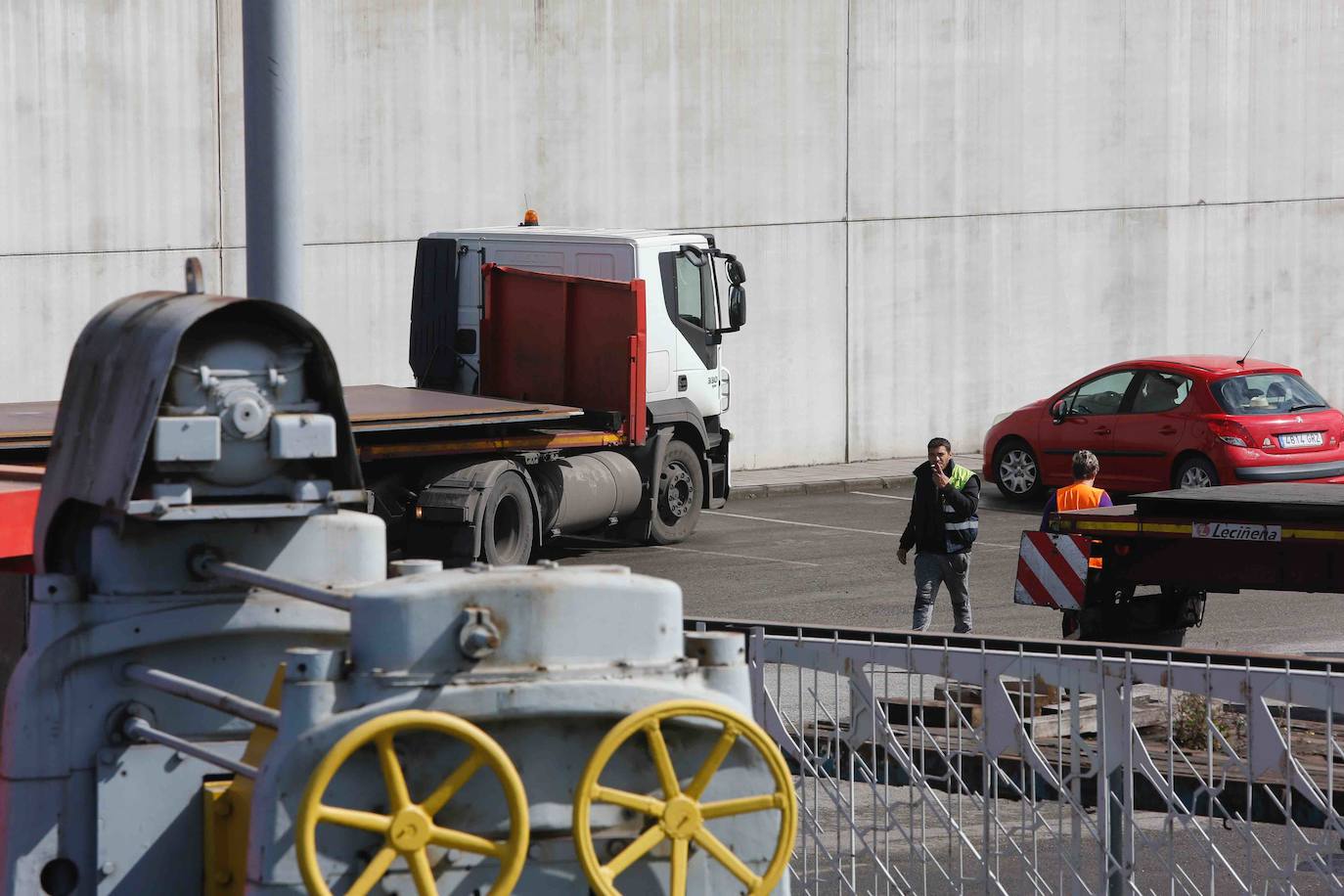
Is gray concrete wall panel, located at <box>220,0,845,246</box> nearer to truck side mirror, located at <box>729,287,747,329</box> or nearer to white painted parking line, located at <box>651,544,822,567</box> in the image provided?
truck side mirror, located at <box>729,287,747,329</box>

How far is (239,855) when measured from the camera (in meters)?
4.31

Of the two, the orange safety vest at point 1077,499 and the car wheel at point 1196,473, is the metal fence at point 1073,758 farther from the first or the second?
the car wheel at point 1196,473

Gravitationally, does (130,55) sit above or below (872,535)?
above

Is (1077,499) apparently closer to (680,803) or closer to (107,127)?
(680,803)

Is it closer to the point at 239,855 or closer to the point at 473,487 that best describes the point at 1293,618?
the point at 473,487

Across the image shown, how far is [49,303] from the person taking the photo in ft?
64.6

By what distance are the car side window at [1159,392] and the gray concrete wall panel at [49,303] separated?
31.1 feet

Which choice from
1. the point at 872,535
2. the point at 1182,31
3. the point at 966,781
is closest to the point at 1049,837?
the point at 966,781

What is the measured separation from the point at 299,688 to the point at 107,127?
1752 centimetres

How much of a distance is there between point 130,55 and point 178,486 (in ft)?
55.8

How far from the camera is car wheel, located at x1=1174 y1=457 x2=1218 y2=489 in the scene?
19547 millimetres

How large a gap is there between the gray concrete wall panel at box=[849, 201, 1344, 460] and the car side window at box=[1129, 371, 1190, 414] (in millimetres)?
5174

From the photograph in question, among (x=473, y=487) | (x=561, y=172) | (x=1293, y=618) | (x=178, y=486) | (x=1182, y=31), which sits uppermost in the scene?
(x=1182, y=31)

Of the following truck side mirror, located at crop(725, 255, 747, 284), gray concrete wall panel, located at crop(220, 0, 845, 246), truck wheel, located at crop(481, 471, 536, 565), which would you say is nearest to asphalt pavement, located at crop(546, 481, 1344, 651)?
truck wheel, located at crop(481, 471, 536, 565)
